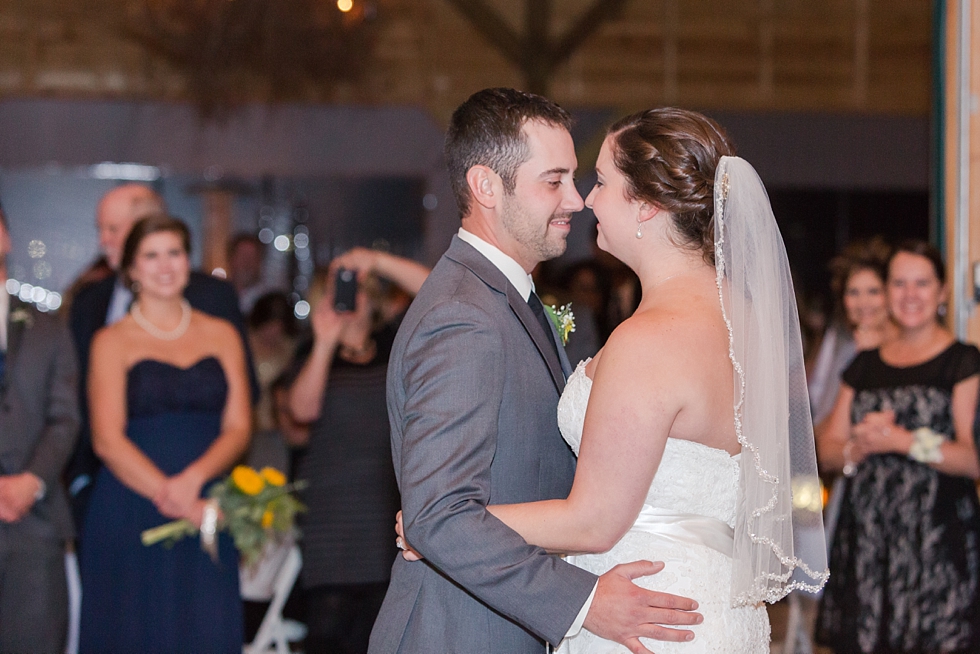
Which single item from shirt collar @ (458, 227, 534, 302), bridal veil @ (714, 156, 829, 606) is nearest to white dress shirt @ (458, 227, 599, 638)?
shirt collar @ (458, 227, 534, 302)

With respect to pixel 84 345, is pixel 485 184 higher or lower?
higher

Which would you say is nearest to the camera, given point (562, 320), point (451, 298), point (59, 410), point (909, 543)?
point (451, 298)

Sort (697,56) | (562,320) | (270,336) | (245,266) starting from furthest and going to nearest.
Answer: (697,56), (245,266), (270,336), (562,320)

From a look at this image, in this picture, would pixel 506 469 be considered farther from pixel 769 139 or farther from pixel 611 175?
pixel 769 139

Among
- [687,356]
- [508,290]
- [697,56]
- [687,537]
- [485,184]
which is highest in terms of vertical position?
[697,56]

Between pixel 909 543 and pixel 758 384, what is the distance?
2043mm

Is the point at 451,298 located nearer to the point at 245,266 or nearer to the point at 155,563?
the point at 155,563

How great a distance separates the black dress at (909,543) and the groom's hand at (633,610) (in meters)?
2.06

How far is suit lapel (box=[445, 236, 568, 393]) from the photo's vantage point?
1.93 metres

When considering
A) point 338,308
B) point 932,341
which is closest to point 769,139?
point 932,341

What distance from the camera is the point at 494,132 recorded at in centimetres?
201

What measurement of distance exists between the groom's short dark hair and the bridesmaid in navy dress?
1826 mm

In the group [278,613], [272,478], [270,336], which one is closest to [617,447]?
[272,478]

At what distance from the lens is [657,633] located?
181 cm
